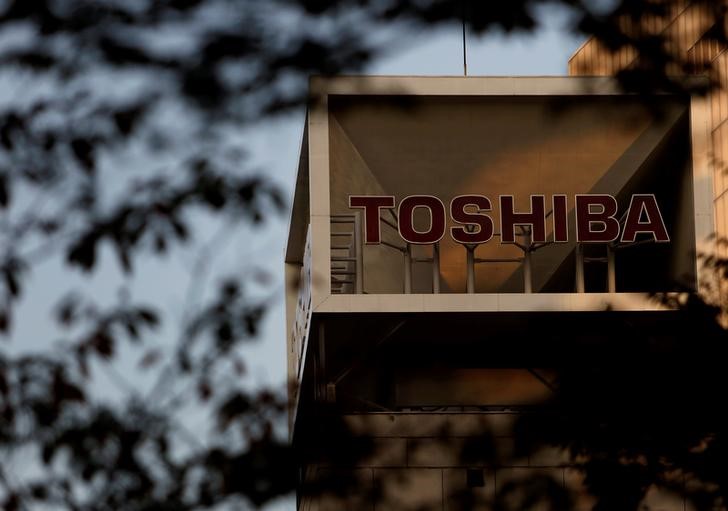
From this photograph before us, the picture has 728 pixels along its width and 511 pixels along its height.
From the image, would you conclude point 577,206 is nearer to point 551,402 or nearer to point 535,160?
point 535,160

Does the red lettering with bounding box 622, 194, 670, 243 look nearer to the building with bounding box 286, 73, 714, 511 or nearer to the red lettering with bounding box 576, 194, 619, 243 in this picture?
the building with bounding box 286, 73, 714, 511

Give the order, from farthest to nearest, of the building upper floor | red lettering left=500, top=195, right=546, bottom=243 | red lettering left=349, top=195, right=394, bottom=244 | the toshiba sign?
red lettering left=500, top=195, right=546, bottom=243 → the toshiba sign → the building upper floor → red lettering left=349, top=195, right=394, bottom=244

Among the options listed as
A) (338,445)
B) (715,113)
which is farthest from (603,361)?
(338,445)

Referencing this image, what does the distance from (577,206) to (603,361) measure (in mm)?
5061

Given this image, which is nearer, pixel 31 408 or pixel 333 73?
pixel 333 73

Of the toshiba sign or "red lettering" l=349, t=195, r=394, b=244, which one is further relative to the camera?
the toshiba sign

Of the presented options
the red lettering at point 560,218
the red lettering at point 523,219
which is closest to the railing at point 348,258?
the red lettering at point 523,219

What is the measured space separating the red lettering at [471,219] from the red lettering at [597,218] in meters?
1.96

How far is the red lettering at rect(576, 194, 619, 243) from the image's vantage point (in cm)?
3791

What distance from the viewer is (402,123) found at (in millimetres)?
38656

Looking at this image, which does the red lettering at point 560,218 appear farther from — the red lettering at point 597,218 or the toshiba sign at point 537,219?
the red lettering at point 597,218

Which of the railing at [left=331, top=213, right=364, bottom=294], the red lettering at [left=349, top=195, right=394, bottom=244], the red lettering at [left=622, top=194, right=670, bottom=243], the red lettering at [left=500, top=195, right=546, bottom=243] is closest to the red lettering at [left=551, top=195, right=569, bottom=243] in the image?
the red lettering at [left=500, top=195, right=546, bottom=243]

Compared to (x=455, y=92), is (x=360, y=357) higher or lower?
lower

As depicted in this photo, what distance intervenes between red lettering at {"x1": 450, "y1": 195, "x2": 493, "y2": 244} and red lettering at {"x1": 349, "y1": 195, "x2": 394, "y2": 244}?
147cm
